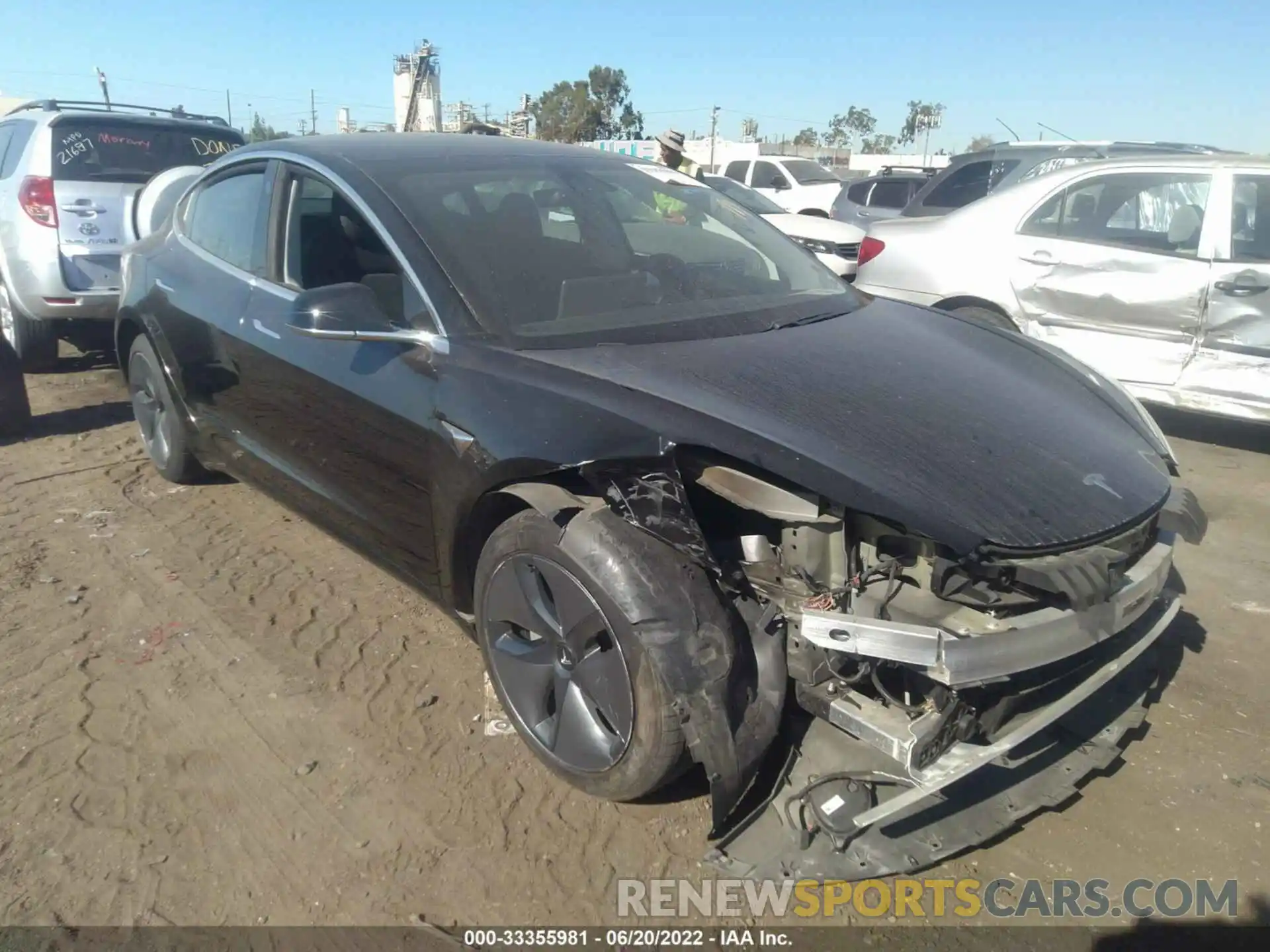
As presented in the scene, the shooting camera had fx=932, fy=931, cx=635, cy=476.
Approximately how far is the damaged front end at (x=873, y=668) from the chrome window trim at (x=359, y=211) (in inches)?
33.5

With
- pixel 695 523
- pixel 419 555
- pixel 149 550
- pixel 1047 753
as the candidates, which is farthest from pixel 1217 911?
pixel 149 550

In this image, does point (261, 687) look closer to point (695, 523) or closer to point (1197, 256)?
point (695, 523)

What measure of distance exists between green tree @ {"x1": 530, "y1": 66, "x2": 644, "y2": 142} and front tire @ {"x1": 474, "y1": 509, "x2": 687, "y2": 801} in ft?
188

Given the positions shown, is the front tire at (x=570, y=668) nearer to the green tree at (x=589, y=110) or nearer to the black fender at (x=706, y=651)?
the black fender at (x=706, y=651)

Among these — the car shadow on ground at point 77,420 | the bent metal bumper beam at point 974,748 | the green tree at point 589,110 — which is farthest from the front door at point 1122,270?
the green tree at point 589,110

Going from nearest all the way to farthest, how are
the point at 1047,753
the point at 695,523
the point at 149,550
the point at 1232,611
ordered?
the point at 695,523
the point at 1047,753
the point at 1232,611
the point at 149,550

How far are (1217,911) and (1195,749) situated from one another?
69 centimetres

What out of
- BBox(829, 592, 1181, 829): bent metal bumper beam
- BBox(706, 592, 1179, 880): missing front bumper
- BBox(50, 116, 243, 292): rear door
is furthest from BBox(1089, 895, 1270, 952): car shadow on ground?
BBox(50, 116, 243, 292): rear door

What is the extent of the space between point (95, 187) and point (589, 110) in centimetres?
5647

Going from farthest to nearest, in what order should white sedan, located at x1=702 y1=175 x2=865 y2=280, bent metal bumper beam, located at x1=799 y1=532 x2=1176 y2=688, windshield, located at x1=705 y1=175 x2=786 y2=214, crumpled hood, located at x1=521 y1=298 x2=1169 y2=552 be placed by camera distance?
windshield, located at x1=705 y1=175 x2=786 y2=214, white sedan, located at x1=702 y1=175 x2=865 y2=280, crumpled hood, located at x1=521 y1=298 x2=1169 y2=552, bent metal bumper beam, located at x1=799 y1=532 x2=1176 y2=688

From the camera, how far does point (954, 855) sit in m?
2.33

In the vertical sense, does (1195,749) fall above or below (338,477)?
below

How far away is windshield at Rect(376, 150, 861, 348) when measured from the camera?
2.87 m

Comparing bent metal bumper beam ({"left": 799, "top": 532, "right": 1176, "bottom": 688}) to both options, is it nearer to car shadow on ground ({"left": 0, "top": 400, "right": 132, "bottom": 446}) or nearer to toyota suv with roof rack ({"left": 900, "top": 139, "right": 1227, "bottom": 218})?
car shadow on ground ({"left": 0, "top": 400, "right": 132, "bottom": 446})
